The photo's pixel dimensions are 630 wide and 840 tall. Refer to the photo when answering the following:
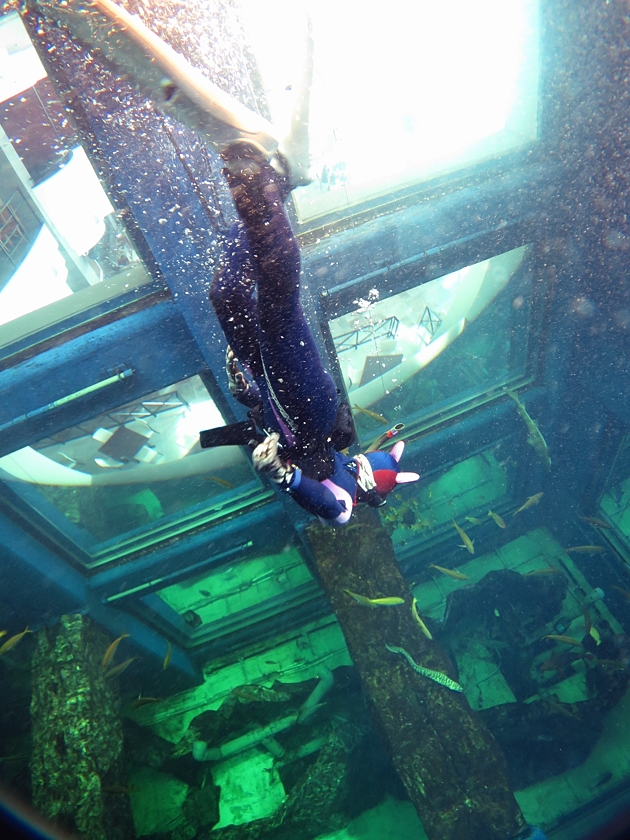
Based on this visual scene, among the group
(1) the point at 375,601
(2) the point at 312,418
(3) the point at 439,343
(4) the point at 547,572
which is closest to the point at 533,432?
(3) the point at 439,343

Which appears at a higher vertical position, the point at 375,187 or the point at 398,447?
the point at 375,187

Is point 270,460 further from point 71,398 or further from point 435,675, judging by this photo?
point 435,675

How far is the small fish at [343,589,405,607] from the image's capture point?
375cm

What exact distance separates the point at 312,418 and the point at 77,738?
417 cm

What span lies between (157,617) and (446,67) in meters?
7.42

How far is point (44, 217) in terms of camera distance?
329 centimetres

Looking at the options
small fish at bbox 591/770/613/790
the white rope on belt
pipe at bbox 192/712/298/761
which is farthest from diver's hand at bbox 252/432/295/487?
small fish at bbox 591/770/613/790

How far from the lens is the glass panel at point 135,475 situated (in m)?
4.30

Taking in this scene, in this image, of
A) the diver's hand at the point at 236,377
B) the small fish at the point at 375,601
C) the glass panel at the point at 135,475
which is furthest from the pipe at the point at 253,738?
the diver's hand at the point at 236,377

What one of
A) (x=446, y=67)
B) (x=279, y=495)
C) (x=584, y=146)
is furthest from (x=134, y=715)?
(x=446, y=67)

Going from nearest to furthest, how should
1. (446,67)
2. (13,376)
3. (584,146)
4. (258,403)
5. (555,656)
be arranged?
(258,403)
(13,376)
(584,146)
(446,67)
(555,656)

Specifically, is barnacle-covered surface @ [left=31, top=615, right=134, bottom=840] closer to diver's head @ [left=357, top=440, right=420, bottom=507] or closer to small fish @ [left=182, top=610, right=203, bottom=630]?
small fish @ [left=182, top=610, right=203, bottom=630]

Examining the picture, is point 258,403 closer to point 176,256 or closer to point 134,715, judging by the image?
point 176,256

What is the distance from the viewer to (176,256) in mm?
2723
